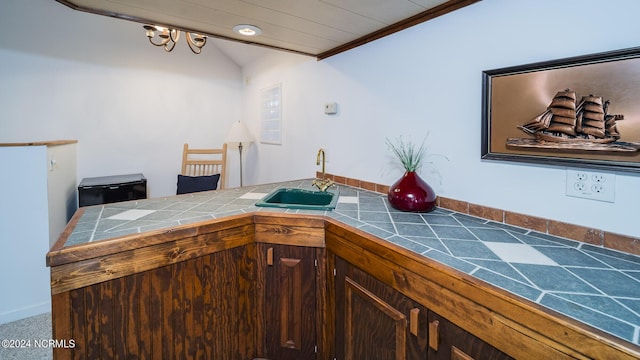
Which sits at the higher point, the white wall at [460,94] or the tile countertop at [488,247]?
the white wall at [460,94]

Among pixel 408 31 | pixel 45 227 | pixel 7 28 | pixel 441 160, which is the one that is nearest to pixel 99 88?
pixel 7 28

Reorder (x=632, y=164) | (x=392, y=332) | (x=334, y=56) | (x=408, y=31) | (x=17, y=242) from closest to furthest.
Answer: (x=632, y=164) < (x=392, y=332) < (x=408, y=31) < (x=17, y=242) < (x=334, y=56)

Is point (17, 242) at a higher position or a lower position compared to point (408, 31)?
lower

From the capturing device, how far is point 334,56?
220 cm

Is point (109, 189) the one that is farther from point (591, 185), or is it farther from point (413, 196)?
point (591, 185)

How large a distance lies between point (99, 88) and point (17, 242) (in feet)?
5.83

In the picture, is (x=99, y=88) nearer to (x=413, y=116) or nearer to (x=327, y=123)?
(x=327, y=123)

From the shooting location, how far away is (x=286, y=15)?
5.12 feet

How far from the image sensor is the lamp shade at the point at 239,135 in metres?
3.39

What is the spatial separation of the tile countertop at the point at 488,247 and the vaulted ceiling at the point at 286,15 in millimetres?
1012

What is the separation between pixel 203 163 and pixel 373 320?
2794 mm

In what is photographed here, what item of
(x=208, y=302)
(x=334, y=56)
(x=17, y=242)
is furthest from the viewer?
(x=334, y=56)

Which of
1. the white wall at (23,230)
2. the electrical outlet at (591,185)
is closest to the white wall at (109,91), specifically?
the white wall at (23,230)

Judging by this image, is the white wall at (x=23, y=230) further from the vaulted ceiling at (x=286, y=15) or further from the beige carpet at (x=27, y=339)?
the vaulted ceiling at (x=286, y=15)
